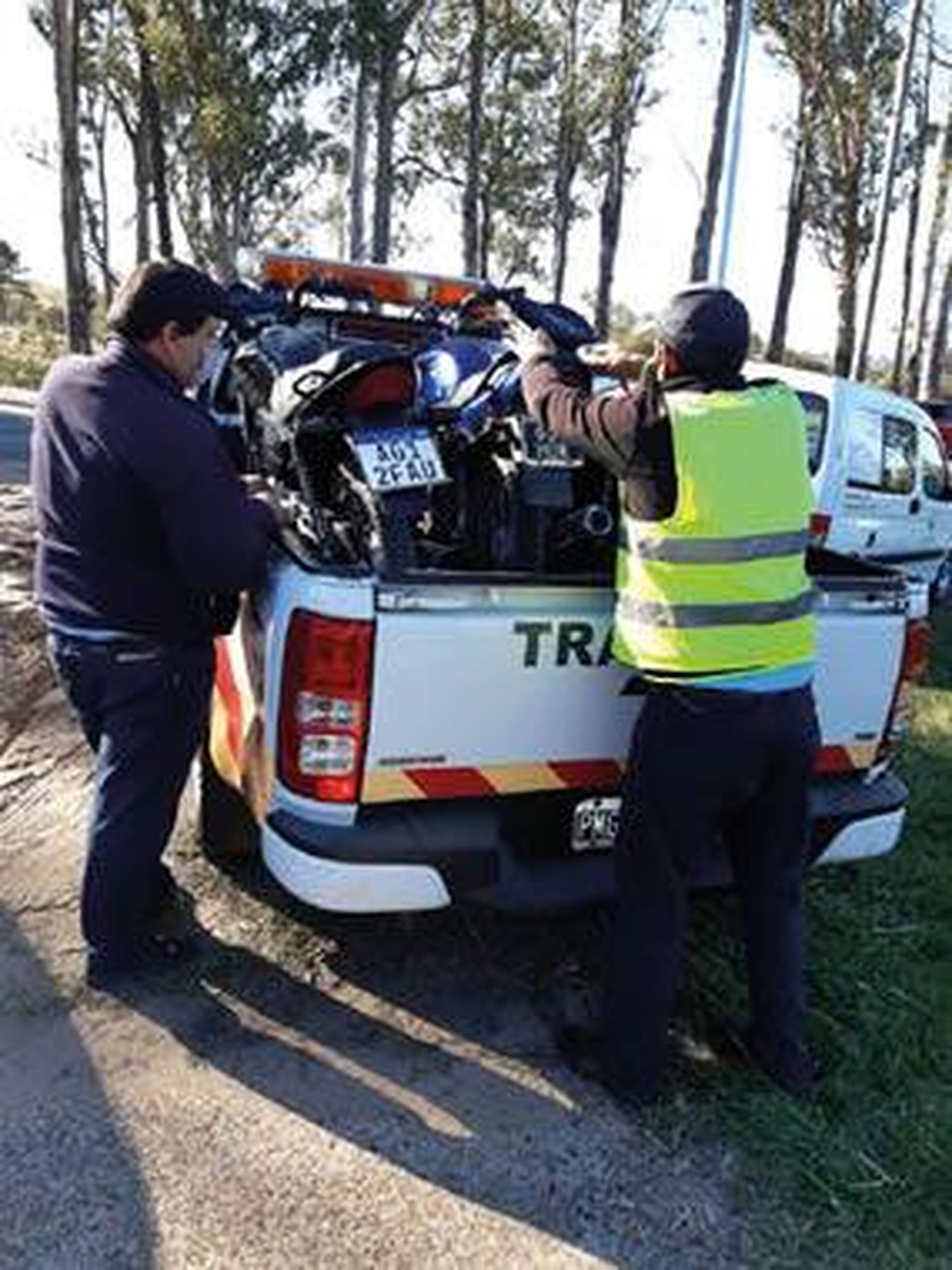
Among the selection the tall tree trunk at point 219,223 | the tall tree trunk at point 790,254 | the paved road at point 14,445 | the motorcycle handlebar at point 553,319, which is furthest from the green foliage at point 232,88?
the motorcycle handlebar at point 553,319

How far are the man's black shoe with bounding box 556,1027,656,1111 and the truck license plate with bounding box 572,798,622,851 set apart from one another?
51 cm

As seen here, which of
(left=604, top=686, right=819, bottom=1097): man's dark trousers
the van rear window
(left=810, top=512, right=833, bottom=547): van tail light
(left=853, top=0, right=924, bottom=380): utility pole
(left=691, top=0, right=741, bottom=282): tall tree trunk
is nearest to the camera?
(left=604, top=686, right=819, bottom=1097): man's dark trousers

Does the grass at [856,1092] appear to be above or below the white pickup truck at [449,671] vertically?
below

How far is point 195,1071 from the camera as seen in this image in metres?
3.73

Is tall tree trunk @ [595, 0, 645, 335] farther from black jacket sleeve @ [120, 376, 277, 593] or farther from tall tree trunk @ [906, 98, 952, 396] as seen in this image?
black jacket sleeve @ [120, 376, 277, 593]

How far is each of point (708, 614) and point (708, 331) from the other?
70 centimetres

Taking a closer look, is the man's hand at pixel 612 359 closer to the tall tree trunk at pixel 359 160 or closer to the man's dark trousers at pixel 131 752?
the man's dark trousers at pixel 131 752

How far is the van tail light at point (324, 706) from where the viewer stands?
3414mm

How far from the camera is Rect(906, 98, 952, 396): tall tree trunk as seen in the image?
28844mm

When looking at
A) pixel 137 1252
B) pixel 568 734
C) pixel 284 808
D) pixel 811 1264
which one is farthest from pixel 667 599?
pixel 137 1252

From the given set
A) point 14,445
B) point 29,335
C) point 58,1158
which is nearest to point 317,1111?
point 58,1158

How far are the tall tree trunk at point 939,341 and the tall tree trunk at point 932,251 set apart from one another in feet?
0.50

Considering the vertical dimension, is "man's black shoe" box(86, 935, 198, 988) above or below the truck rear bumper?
below

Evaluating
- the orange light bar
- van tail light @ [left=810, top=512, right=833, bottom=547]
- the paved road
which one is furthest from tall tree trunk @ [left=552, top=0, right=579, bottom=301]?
the orange light bar
